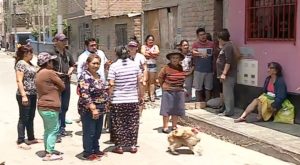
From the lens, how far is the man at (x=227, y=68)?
9.32 metres

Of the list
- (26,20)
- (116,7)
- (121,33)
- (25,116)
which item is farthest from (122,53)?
(26,20)

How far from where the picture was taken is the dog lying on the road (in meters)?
7.14

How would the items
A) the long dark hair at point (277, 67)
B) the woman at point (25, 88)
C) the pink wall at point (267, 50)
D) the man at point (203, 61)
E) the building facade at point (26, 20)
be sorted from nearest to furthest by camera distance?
the woman at point (25, 88) → the pink wall at point (267, 50) → the long dark hair at point (277, 67) → the man at point (203, 61) → the building facade at point (26, 20)

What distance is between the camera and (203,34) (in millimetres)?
10344

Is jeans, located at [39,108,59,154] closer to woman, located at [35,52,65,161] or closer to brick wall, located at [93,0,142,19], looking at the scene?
woman, located at [35,52,65,161]

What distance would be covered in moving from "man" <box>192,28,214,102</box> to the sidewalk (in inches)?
43.2

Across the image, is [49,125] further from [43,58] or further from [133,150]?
[133,150]

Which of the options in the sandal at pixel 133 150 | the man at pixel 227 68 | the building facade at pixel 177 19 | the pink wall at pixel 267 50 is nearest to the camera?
the sandal at pixel 133 150

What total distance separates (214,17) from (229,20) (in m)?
1.29

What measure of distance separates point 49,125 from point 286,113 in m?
4.02

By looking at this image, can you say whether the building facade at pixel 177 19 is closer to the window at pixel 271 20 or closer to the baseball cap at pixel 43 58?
the window at pixel 271 20

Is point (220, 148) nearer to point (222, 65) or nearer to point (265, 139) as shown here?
point (265, 139)

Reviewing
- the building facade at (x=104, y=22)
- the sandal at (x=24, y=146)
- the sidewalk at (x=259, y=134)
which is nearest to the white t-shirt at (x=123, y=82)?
the sandal at (x=24, y=146)

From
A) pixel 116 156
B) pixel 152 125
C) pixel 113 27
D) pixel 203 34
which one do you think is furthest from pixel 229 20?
pixel 113 27
